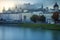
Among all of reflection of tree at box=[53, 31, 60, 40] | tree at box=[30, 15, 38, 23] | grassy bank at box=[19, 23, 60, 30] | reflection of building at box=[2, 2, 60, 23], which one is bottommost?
reflection of tree at box=[53, 31, 60, 40]

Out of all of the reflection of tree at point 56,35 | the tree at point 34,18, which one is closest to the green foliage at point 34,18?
the tree at point 34,18

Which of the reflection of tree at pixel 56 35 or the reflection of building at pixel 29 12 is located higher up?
the reflection of building at pixel 29 12


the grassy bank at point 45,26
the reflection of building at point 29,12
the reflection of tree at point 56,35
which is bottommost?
the reflection of tree at point 56,35

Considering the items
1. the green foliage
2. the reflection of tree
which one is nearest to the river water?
the reflection of tree

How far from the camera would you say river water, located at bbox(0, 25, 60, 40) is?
443 cm

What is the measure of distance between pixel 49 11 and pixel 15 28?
36.3 inches

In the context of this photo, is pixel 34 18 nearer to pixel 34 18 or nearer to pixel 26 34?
pixel 34 18

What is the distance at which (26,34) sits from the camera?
4.51 meters

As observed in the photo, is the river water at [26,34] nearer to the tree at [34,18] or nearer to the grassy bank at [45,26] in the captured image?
the grassy bank at [45,26]

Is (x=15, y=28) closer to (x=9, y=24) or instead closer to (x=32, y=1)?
(x=9, y=24)

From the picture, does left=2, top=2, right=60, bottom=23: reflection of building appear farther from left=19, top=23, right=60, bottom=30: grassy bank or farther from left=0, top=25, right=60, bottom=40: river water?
left=0, top=25, right=60, bottom=40: river water

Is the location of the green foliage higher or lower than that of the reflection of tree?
higher

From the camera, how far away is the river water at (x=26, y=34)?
14.5ft

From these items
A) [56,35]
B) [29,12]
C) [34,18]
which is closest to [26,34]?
[34,18]
